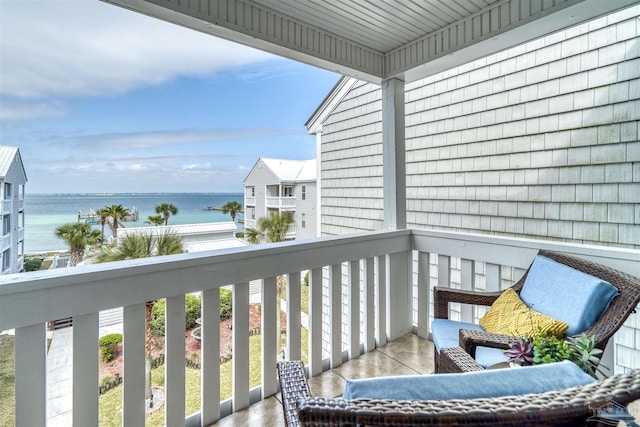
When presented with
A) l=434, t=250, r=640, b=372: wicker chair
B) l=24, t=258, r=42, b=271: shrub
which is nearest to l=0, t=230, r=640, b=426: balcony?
l=24, t=258, r=42, b=271: shrub

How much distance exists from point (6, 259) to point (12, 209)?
23 cm

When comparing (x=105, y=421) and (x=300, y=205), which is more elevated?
(x=300, y=205)

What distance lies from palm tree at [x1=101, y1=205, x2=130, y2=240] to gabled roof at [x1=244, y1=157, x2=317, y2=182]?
2.62 ft

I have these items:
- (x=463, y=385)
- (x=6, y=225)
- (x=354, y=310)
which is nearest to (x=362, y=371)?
(x=354, y=310)

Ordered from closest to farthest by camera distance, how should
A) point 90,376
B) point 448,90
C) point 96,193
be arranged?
point 90,376 < point 96,193 < point 448,90

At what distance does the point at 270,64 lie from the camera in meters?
2.69

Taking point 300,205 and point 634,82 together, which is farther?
point 300,205

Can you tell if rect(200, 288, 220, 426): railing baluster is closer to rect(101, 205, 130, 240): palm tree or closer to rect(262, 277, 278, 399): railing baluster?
rect(262, 277, 278, 399): railing baluster

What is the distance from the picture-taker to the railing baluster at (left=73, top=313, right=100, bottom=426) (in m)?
1.52

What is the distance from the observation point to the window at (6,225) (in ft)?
4.68

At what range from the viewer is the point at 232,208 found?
2156mm

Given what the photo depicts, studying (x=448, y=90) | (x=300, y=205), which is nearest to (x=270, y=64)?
(x=300, y=205)

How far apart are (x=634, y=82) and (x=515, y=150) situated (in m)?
0.98

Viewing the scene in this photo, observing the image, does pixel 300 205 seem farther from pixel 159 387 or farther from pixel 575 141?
pixel 575 141
